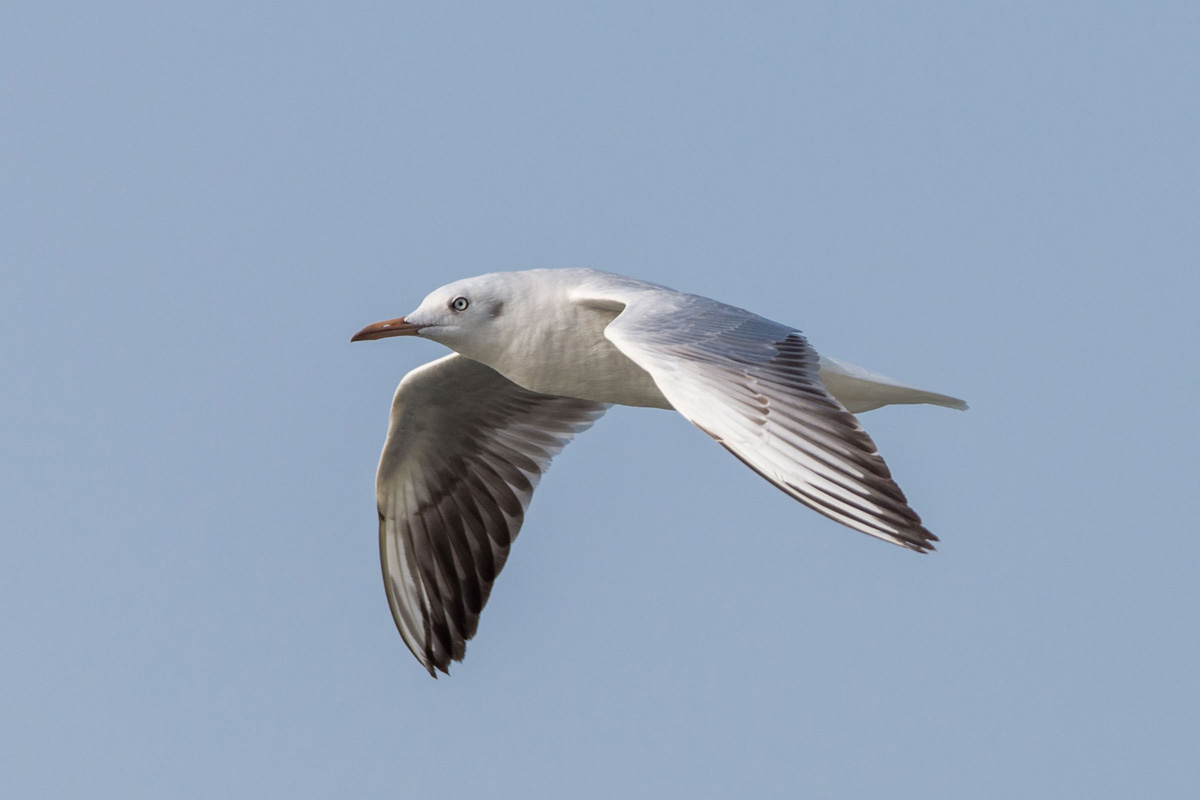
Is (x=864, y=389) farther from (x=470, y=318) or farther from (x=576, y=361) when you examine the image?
(x=470, y=318)

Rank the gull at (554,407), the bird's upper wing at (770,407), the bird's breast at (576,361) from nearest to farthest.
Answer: the bird's upper wing at (770,407)
the gull at (554,407)
the bird's breast at (576,361)

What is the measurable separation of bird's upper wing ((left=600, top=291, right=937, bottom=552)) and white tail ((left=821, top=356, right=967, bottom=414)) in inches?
37.5

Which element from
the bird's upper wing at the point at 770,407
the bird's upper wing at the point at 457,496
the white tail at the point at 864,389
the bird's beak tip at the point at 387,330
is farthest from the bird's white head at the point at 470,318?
the white tail at the point at 864,389

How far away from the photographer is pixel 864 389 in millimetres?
8023

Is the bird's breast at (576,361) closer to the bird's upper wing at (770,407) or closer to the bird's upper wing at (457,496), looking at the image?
the bird's upper wing at (770,407)

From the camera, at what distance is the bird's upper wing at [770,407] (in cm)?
546

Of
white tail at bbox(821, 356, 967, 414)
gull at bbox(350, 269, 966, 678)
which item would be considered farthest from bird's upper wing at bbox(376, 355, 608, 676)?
white tail at bbox(821, 356, 967, 414)

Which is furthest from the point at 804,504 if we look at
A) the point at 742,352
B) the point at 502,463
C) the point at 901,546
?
the point at 502,463

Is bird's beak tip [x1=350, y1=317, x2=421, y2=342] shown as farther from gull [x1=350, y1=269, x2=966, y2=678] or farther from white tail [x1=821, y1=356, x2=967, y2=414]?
white tail [x1=821, y1=356, x2=967, y2=414]

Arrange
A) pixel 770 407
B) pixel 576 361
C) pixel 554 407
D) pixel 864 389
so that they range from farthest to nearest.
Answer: pixel 554 407 → pixel 864 389 → pixel 576 361 → pixel 770 407

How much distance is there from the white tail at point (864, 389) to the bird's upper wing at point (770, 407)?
953 mm

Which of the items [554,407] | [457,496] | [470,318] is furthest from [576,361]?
[457,496]

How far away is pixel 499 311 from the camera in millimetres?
7742

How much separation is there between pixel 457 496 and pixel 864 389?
2.78 metres
